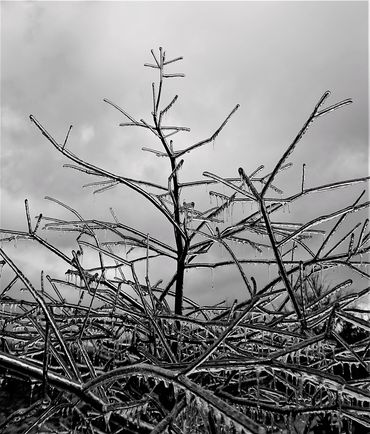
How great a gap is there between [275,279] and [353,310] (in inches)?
13.2

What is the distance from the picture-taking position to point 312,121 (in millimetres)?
1368

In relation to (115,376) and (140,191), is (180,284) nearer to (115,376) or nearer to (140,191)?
(140,191)

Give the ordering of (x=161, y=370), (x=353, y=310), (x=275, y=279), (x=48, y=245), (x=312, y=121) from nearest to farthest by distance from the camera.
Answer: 1. (x=161, y=370)
2. (x=312, y=121)
3. (x=353, y=310)
4. (x=275, y=279)
5. (x=48, y=245)

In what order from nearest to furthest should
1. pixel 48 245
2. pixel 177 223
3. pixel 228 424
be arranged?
1. pixel 228 424
2. pixel 48 245
3. pixel 177 223

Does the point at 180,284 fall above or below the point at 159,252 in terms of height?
below

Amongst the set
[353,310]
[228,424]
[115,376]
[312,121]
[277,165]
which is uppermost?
[312,121]

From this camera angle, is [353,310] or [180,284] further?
[180,284]

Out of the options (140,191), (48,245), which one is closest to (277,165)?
(140,191)

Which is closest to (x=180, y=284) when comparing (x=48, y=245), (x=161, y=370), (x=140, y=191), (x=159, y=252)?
(x=159, y=252)

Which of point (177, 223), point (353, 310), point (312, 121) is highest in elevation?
point (177, 223)

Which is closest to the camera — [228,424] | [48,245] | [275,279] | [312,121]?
[228,424]

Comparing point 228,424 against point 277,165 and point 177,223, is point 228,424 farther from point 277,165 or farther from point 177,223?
point 177,223

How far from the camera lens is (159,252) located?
8.75ft

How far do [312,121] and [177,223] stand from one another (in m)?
1.20
